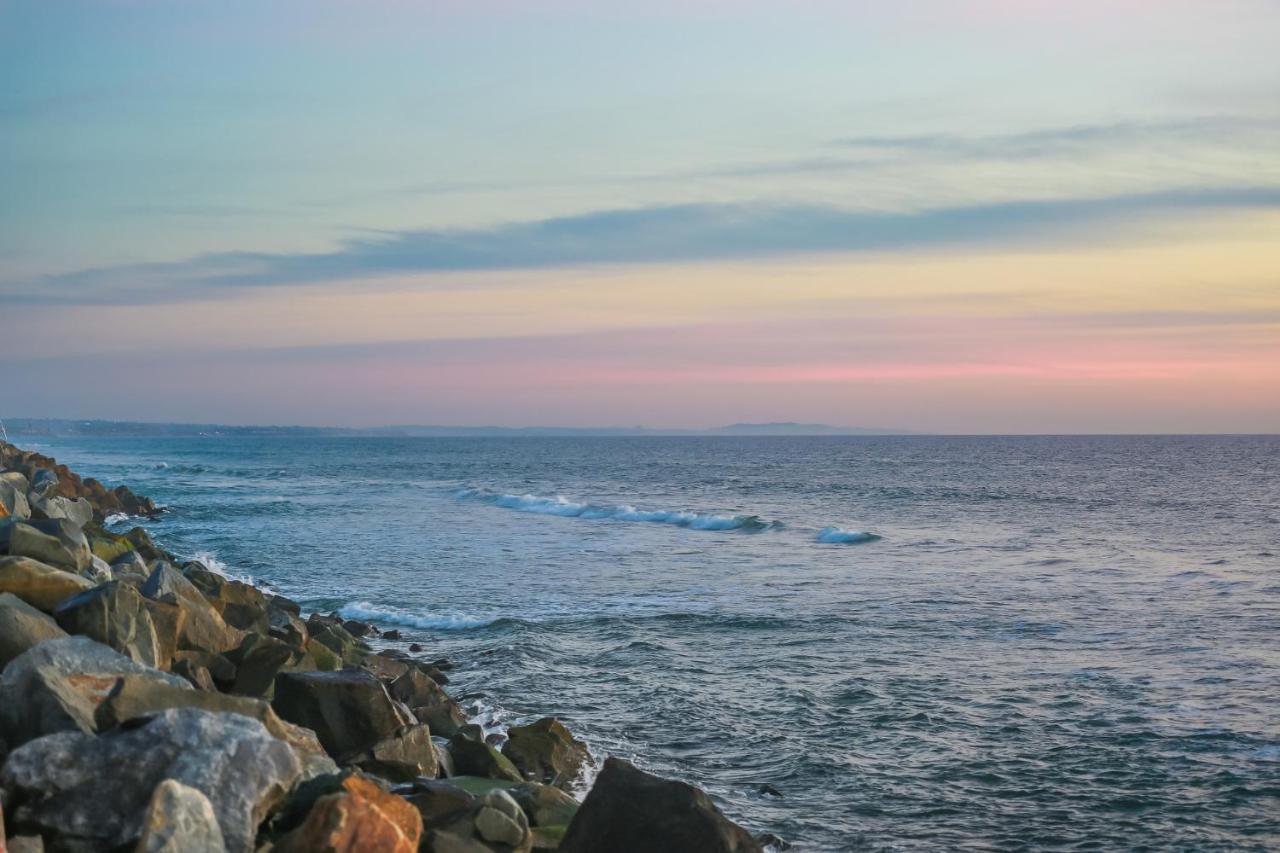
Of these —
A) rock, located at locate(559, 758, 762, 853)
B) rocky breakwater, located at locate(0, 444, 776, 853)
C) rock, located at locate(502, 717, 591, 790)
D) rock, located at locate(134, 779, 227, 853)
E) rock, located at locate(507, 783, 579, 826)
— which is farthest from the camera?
rock, located at locate(502, 717, 591, 790)

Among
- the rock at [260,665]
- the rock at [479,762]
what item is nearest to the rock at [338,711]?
the rock at [260,665]

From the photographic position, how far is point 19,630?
8.12 meters

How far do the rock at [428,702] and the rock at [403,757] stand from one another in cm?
214

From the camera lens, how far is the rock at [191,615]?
1077cm

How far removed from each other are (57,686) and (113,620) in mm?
2243

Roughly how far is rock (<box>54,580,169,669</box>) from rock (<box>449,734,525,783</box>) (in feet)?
8.51

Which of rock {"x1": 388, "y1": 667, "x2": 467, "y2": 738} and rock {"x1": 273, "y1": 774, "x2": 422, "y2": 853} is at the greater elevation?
rock {"x1": 273, "y1": 774, "x2": 422, "y2": 853}

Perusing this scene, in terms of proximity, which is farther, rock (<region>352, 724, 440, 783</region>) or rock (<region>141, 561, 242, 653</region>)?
rock (<region>141, 561, 242, 653</region>)

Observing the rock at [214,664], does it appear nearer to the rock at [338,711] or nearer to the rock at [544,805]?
the rock at [338,711]

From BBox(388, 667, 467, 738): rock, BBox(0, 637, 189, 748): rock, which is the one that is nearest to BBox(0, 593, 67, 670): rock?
BBox(0, 637, 189, 748): rock

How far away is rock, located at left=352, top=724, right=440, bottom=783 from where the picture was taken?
8586 mm

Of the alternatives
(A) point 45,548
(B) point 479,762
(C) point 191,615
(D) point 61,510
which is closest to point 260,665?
(C) point 191,615

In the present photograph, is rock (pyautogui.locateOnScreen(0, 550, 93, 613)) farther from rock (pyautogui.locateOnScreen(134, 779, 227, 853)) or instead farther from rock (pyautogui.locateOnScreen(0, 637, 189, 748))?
rock (pyautogui.locateOnScreen(134, 779, 227, 853))

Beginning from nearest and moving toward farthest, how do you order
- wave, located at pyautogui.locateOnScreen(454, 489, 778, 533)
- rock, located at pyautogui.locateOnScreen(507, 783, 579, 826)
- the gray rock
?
rock, located at pyautogui.locateOnScreen(507, 783, 579, 826), the gray rock, wave, located at pyautogui.locateOnScreen(454, 489, 778, 533)
